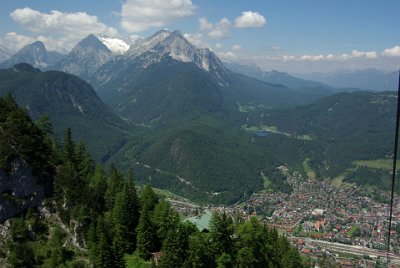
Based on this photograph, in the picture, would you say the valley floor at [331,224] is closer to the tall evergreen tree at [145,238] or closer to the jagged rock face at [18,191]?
the tall evergreen tree at [145,238]

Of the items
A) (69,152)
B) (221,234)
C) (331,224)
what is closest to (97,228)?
(221,234)

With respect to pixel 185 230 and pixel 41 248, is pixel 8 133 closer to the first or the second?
pixel 41 248

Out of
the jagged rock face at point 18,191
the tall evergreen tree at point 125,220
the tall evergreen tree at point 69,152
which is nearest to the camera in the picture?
the tall evergreen tree at point 125,220

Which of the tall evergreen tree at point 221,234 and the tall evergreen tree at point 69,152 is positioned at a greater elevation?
the tall evergreen tree at point 69,152

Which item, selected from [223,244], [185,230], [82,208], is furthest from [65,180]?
[223,244]

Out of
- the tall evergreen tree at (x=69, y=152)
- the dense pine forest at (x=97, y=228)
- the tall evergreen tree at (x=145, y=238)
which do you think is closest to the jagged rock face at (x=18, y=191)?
the dense pine forest at (x=97, y=228)

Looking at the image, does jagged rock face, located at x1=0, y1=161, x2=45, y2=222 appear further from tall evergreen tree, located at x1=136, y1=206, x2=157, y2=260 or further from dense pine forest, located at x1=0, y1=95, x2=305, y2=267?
tall evergreen tree, located at x1=136, y1=206, x2=157, y2=260
